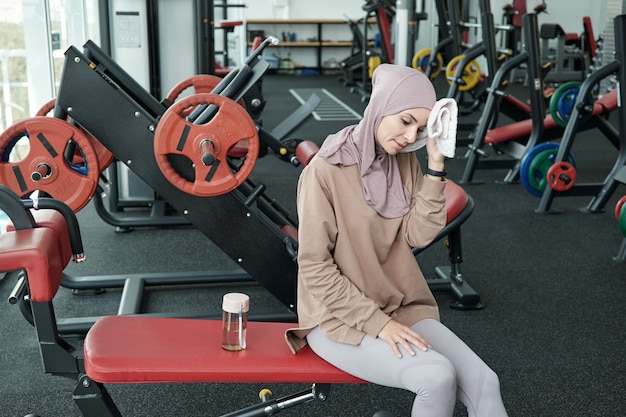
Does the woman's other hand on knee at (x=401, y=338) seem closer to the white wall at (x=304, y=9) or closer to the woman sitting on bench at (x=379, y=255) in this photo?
the woman sitting on bench at (x=379, y=255)

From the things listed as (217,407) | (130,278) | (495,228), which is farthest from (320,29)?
(217,407)

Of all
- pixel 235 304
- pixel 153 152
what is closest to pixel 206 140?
pixel 153 152

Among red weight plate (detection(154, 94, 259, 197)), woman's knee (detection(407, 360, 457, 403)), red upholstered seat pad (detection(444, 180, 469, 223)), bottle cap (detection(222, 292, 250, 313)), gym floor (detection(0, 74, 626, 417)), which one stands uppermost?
red weight plate (detection(154, 94, 259, 197))

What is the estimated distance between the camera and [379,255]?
177cm

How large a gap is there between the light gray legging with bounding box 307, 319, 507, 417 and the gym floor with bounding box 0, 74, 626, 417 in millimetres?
626

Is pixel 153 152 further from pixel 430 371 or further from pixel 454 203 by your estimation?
pixel 430 371

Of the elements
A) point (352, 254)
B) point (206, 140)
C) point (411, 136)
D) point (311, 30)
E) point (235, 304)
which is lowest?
point (235, 304)

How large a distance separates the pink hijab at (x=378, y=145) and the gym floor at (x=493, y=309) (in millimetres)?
839

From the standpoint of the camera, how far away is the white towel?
1.61m

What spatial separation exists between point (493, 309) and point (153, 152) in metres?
1.57

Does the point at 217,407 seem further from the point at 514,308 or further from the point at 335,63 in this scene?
the point at 335,63

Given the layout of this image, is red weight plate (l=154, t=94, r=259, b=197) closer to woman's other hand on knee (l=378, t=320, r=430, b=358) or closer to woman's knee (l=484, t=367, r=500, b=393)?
woman's other hand on knee (l=378, t=320, r=430, b=358)

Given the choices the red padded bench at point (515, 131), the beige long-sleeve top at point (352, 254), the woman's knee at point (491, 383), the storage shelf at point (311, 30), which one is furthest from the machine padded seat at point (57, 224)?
the storage shelf at point (311, 30)

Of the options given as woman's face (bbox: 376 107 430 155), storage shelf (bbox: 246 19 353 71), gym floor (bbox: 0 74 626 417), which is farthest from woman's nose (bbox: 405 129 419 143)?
storage shelf (bbox: 246 19 353 71)
